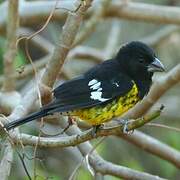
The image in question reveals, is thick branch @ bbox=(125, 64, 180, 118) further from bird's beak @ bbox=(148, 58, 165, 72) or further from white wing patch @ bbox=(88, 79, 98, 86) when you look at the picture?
white wing patch @ bbox=(88, 79, 98, 86)

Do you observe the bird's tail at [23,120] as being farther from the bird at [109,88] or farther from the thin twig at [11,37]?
the thin twig at [11,37]

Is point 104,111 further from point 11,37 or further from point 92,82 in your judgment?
point 11,37

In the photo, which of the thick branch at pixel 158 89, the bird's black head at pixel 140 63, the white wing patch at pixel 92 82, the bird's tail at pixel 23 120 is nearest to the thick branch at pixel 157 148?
the thick branch at pixel 158 89

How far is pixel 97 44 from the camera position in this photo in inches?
277

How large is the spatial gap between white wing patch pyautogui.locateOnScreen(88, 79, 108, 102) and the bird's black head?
19 centimetres

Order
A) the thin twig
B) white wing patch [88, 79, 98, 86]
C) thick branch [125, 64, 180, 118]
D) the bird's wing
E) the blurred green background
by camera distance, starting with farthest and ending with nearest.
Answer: the blurred green background → thick branch [125, 64, 180, 118] → the thin twig → white wing patch [88, 79, 98, 86] → the bird's wing

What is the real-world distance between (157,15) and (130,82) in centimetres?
144

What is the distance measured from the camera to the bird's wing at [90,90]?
2969mm

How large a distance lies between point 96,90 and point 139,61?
30 cm

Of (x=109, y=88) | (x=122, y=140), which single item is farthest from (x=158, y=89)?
(x=122, y=140)

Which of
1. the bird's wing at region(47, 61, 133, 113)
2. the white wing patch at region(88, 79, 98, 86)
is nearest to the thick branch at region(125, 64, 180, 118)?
the bird's wing at region(47, 61, 133, 113)

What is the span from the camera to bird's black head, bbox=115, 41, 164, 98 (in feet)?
10.6

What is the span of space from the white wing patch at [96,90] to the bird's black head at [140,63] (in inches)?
7.5

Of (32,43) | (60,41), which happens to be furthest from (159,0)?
(60,41)
